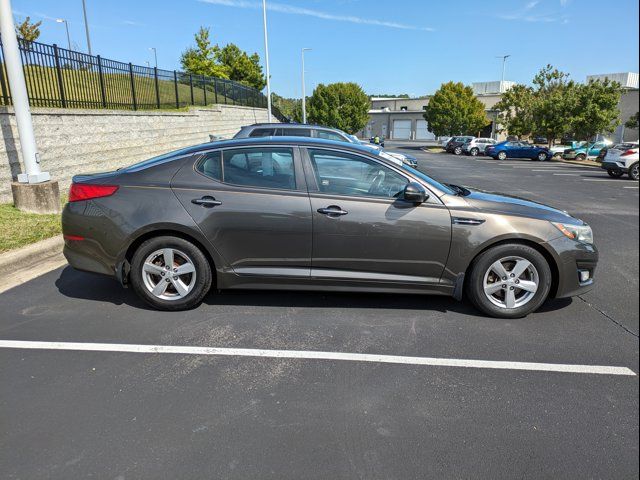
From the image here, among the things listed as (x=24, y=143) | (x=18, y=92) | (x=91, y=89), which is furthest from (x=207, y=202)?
(x=91, y=89)

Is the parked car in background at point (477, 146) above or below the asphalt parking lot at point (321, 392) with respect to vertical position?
below

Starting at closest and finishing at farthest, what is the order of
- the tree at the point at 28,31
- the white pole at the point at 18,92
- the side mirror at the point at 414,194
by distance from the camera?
1. the side mirror at the point at 414,194
2. the white pole at the point at 18,92
3. the tree at the point at 28,31

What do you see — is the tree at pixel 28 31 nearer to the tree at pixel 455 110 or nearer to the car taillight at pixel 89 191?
the car taillight at pixel 89 191

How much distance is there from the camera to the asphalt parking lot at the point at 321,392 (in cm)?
233

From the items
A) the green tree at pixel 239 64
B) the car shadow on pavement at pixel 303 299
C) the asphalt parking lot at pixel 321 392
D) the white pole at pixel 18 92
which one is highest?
the green tree at pixel 239 64

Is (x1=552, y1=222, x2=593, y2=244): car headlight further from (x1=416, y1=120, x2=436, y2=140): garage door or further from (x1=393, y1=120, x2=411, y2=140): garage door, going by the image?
(x1=393, y1=120, x2=411, y2=140): garage door

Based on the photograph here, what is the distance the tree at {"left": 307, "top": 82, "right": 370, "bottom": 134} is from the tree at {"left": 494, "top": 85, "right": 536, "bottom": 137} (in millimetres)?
17152

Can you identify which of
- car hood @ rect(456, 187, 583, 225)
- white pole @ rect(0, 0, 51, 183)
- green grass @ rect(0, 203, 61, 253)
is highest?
white pole @ rect(0, 0, 51, 183)

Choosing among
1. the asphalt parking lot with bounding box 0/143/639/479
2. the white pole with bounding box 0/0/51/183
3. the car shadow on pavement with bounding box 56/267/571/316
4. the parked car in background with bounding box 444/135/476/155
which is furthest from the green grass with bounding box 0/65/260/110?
the parked car in background with bounding box 444/135/476/155

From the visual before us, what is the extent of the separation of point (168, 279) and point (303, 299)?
129 centimetres

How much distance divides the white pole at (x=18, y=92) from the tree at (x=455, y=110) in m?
46.9

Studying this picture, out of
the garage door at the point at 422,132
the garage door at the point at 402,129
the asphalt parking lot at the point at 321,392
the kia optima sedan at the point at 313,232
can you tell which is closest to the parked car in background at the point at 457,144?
the garage door at the point at 422,132

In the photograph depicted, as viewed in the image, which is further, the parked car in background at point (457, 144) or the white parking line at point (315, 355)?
the parked car in background at point (457, 144)

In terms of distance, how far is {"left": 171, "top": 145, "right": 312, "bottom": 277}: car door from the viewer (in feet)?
13.2
